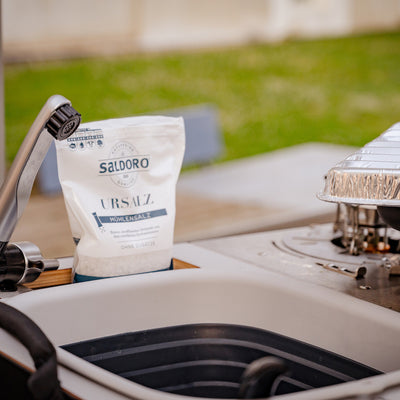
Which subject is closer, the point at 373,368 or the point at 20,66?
the point at 373,368

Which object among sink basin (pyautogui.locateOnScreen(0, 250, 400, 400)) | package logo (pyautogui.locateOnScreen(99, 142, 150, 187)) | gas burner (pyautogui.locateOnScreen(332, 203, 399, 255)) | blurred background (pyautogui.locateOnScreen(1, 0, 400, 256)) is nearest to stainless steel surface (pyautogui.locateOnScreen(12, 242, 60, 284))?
sink basin (pyautogui.locateOnScreen(0, 250, 400, 400))

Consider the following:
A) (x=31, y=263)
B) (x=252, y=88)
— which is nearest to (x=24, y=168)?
(x=31, y=263)

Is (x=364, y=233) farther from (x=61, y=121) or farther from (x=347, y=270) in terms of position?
(x=61, y=121)

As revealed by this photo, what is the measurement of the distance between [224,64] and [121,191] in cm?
832

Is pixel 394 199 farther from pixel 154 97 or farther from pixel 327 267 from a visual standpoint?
pixel 154 97

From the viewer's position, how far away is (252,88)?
9.20m

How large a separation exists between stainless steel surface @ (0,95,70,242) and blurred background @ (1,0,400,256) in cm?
651

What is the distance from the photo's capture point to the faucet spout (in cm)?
87

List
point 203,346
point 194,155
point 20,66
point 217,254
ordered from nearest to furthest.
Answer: point 203,346 → point 217,254 → point 194,155 → point 20,66

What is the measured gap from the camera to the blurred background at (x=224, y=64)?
7750 millimetres

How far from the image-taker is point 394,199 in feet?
2.77

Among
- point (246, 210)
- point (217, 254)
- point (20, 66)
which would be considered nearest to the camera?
point (217, 254)

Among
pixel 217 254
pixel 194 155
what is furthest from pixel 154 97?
pixel 217 254

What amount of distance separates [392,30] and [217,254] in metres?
9.25
